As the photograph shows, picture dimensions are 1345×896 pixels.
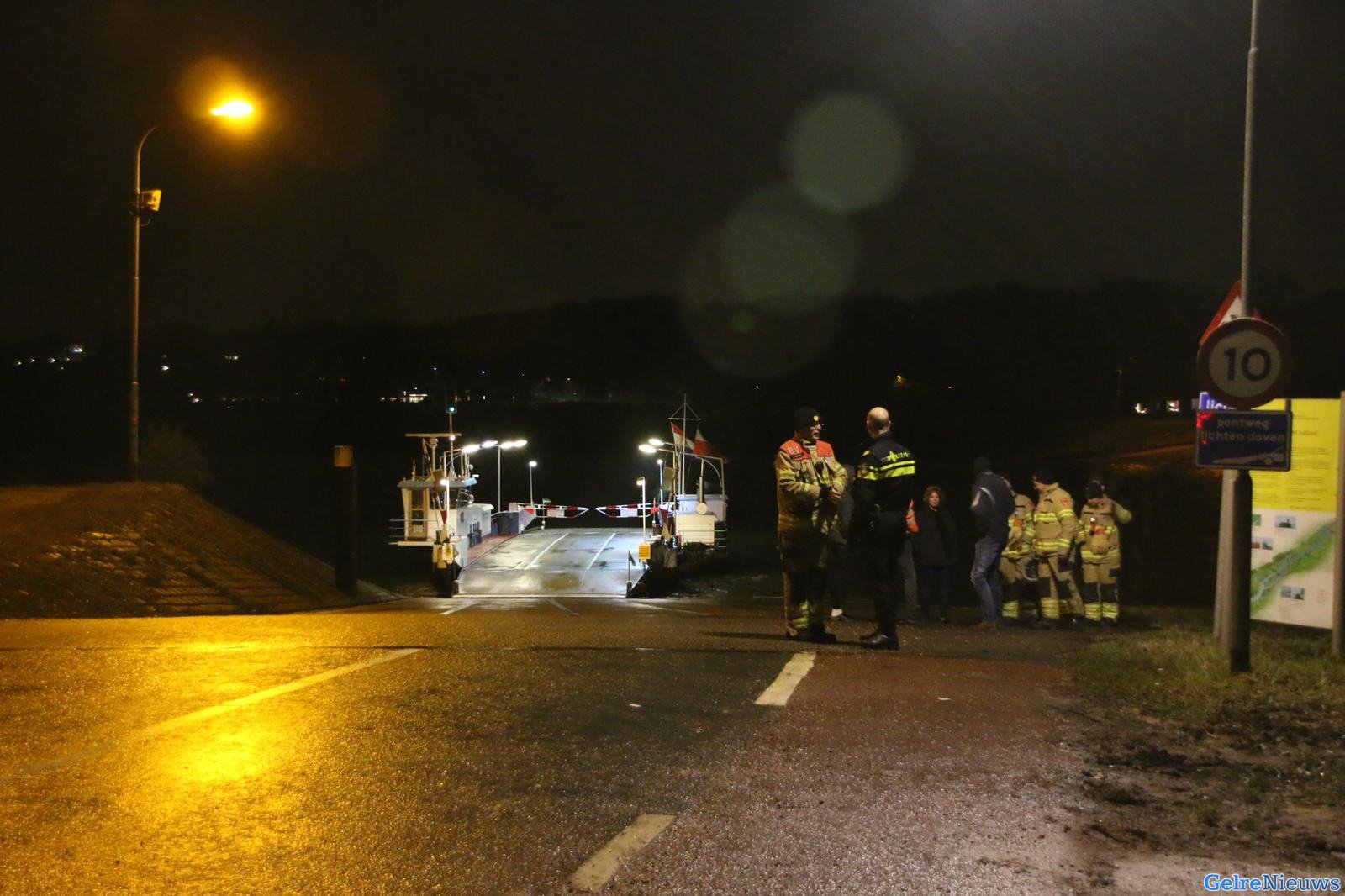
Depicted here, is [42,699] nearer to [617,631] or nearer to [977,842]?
[617,631]

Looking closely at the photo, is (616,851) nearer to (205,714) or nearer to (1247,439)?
(205,714)

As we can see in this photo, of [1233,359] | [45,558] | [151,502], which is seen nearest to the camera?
[1233,359]

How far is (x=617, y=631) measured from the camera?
398 inches

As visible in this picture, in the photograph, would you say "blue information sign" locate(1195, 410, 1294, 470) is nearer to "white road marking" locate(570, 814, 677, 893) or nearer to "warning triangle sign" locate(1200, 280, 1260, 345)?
"warning triangle sign" locate(1200, 280, 1260, 345)

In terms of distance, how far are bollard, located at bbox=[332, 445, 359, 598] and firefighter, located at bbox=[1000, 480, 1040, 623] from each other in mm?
10245

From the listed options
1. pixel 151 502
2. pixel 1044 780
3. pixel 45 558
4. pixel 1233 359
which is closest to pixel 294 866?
pixel 1044 780

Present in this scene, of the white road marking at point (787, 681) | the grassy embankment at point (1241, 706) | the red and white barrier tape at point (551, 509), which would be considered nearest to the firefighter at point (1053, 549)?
the grassy embankment at point (1241, 706)

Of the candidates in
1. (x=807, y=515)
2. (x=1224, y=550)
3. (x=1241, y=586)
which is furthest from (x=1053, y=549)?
(x=807, y=515)

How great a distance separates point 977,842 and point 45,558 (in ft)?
45.2

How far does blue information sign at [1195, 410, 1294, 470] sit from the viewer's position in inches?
316

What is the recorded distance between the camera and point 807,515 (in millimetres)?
9047

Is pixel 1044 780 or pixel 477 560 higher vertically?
pixel 1044 780

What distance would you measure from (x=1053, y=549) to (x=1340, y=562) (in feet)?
12.8

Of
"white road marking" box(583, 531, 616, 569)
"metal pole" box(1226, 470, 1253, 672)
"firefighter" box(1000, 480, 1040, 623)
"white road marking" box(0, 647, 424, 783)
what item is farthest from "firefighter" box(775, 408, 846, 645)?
"white road marking" box(583, 531, 616, 569)
